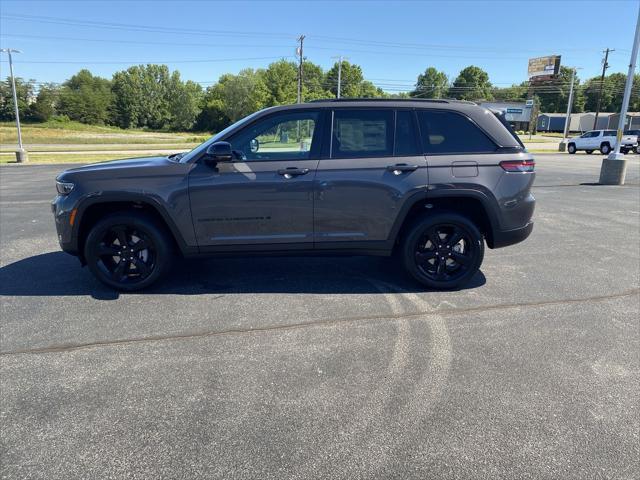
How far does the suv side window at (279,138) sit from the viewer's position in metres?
4.30

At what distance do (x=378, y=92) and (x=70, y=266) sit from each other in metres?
110

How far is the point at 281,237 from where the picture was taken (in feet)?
14.4

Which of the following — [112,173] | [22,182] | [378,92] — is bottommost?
[22,182]

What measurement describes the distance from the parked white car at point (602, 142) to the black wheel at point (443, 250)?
35.9 meters

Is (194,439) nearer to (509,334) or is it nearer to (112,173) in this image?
(509,334)

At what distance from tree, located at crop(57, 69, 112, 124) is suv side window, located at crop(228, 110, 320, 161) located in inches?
3851

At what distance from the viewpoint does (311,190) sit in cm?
425

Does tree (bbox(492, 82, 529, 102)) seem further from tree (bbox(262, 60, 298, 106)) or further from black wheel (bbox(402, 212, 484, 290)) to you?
black wheel (bbox(402, 212, 484, 290))

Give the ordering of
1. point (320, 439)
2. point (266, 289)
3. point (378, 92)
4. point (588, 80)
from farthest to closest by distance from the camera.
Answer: point (588, 80), point (378, 92), point (266, 289), point (320, 439)

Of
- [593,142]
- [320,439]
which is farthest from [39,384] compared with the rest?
[593,142]

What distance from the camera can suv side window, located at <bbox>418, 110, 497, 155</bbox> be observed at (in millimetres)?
4395

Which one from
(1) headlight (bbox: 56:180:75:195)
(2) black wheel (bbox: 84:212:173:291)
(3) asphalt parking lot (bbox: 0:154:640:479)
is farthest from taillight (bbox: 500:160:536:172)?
(1) headlight (bbox: 56:180:75:195)

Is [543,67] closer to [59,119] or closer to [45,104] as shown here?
[59,119]

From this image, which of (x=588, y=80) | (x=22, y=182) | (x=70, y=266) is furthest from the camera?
(x=588, y=80)
